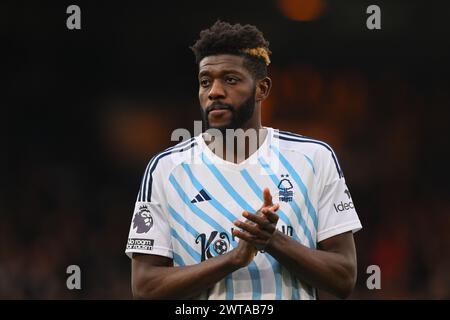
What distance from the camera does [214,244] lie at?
390cm

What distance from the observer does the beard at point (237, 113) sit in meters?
3.94

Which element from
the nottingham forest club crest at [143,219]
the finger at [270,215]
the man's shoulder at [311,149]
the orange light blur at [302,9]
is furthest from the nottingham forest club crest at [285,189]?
the orange light blur at [302,9]

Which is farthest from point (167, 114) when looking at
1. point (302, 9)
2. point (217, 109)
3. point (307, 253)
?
point (307, 253)

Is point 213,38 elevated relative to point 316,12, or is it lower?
lower

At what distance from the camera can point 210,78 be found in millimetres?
3984

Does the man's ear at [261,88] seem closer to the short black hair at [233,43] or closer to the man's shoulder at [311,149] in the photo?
the short black hair at [233,43]

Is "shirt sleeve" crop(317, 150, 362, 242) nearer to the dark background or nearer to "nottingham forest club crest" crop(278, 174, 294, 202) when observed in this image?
"nottingham forest club crest" crop(278, 174, 294, 202)

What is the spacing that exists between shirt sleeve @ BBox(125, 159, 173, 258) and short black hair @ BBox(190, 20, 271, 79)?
0.66 m

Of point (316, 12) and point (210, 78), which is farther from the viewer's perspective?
point (316, 12)

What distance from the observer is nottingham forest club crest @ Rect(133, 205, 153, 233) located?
13.1ft

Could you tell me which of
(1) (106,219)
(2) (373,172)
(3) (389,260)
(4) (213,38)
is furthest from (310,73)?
(4) (213,38)
